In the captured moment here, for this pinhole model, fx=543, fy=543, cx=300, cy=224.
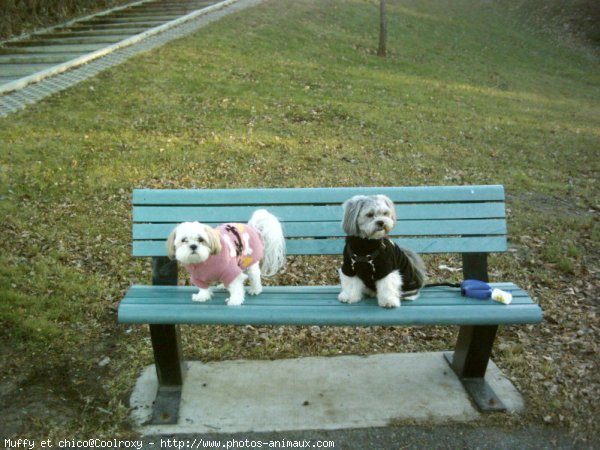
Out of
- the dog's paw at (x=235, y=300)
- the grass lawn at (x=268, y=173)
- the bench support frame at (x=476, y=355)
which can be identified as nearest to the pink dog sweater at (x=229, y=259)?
the dog's paw at (x=235, y=300)

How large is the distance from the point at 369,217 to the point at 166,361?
174cm

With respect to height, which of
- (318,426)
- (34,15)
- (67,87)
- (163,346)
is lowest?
(318,426)

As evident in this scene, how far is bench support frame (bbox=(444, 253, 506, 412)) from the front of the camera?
3.76 m

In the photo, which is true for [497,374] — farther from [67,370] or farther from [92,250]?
[92,250]

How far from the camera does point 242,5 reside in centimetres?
2092

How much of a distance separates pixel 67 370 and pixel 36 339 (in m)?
0.48

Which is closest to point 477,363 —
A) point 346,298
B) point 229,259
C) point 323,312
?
point 346,298

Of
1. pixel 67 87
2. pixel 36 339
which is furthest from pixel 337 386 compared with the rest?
pixel 67 87

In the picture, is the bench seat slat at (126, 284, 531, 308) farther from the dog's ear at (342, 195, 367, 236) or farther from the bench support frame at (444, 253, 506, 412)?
the dog's ear at (342, 195, 367, 236)

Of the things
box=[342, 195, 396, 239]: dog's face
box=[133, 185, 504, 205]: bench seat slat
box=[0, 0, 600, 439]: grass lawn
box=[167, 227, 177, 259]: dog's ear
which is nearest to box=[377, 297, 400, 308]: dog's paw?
box=[342, 195, 396, 239]: dog's face

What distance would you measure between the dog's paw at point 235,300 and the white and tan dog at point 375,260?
25.9 inches

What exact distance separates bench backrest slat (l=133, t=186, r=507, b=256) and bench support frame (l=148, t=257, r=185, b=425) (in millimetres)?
245

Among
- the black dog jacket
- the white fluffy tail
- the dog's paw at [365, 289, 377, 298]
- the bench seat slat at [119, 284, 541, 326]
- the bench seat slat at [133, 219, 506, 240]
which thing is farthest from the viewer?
the bench seat slat at [133, 219, 506, 240]

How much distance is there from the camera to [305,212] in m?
4.04
